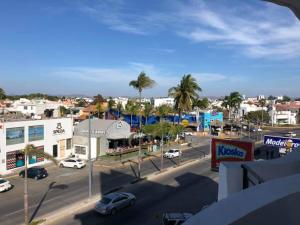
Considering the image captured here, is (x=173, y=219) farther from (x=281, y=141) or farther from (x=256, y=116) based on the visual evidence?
(x=256, y=116)

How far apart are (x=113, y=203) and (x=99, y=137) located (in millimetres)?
25553

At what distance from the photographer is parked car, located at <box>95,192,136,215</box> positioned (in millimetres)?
25938

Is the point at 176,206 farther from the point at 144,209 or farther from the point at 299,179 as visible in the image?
the point at 299,179

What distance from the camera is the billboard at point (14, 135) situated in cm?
4000

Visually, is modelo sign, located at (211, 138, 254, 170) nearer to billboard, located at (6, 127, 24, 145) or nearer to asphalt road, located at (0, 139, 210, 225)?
asphalt road, located at (0, 139, 210, 225)

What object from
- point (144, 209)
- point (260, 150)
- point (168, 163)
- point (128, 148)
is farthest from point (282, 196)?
point (260, 150)

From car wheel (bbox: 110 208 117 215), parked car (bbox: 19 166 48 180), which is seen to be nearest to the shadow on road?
car wheel (bbox: 110 208 117 215)

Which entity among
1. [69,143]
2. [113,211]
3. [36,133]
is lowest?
[113,211]

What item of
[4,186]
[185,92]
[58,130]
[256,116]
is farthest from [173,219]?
[256,116]

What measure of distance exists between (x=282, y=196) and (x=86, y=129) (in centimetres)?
Answer: 4651

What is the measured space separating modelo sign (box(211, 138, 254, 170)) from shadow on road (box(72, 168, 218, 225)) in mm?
4108

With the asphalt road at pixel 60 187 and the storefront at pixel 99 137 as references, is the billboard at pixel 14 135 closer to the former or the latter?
the asphalt road at pixel 60 187

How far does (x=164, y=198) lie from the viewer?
30.9m

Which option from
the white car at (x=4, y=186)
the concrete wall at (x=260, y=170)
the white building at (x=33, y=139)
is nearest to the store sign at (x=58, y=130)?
the white building at (x=33, y=139)
